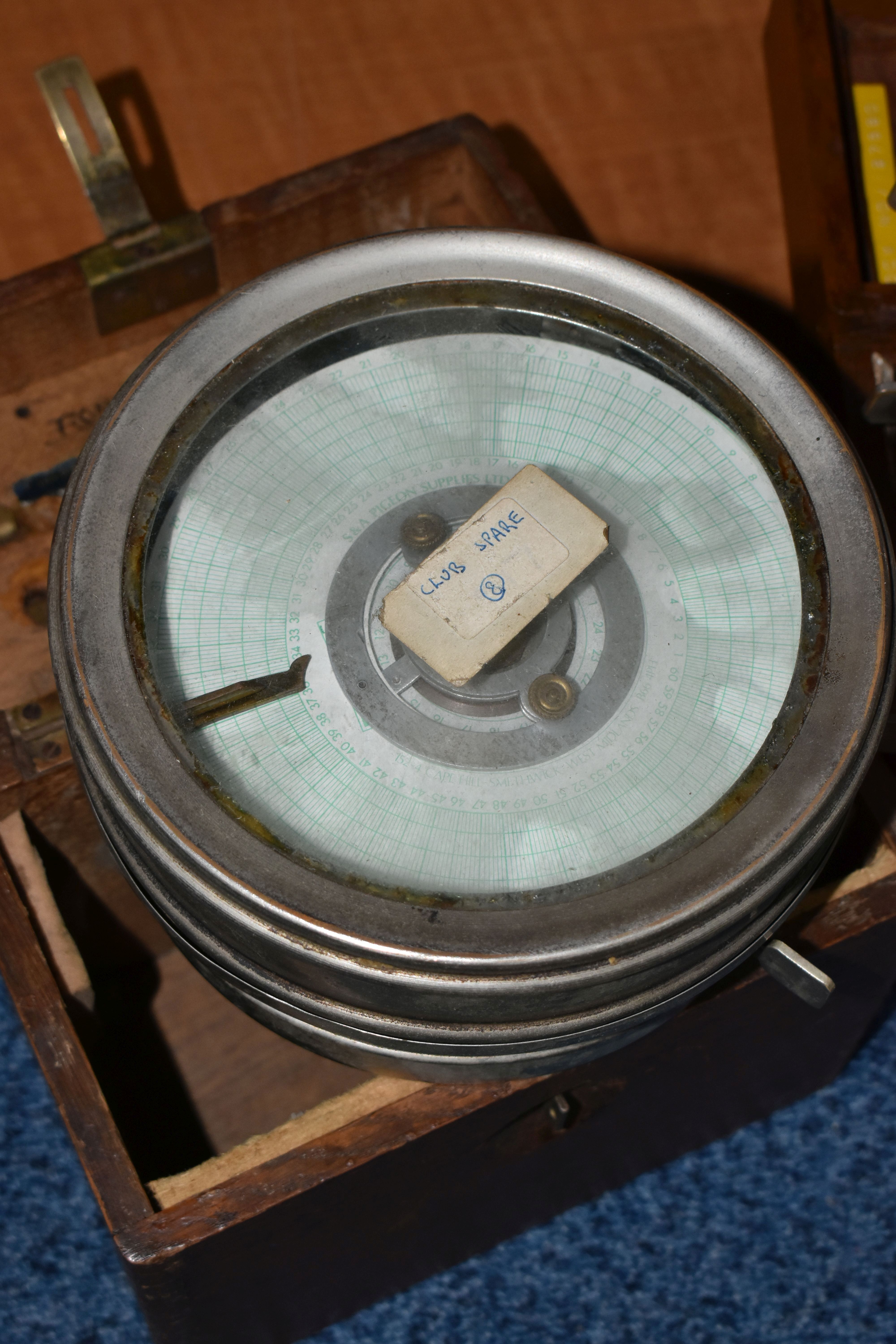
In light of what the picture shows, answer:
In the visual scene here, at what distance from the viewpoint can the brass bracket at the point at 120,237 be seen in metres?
1.28

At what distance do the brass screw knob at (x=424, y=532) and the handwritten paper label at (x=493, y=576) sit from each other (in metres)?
0.06

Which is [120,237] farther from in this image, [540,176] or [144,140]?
[540,176]

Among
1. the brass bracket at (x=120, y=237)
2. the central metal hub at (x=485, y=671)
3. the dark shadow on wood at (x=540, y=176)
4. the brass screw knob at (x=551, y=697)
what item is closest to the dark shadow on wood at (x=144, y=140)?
the brass bracket at (x=120, y=237)

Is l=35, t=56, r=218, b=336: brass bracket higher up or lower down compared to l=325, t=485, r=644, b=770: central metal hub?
higher up

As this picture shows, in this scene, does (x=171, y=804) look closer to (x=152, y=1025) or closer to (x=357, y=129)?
(x=152, y=1025)

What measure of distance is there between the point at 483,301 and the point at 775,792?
432 mm

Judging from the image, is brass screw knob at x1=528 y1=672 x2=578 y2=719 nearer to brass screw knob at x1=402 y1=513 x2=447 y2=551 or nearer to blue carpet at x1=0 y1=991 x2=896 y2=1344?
brass screw knob at x1=402 y1=513 x2=447 y2=551

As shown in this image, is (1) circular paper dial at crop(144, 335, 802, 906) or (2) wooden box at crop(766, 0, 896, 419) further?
(2) wooden box at crop(766, 0, 896, 419)

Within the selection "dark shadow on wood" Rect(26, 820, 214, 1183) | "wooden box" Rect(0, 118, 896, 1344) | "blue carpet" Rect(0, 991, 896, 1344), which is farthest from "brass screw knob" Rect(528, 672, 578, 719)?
"blue carpet" Rect(0, 991, 896, 1344)

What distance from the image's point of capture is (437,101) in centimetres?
178

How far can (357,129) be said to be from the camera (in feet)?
5.74

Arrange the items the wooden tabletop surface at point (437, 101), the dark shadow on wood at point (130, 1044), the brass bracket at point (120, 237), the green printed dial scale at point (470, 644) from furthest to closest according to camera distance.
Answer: the wooden tabletop surface at point (437, 101) → the dark shadow on wood at point (130, 1044) → the brass bracket at point (120, 237) → the green printed dial scale at point (470, 644)

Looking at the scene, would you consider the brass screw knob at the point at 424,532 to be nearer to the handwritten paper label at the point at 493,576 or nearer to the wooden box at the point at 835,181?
the handwritten paper label at the point at 493,576

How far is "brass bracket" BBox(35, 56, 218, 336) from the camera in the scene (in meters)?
1.28
